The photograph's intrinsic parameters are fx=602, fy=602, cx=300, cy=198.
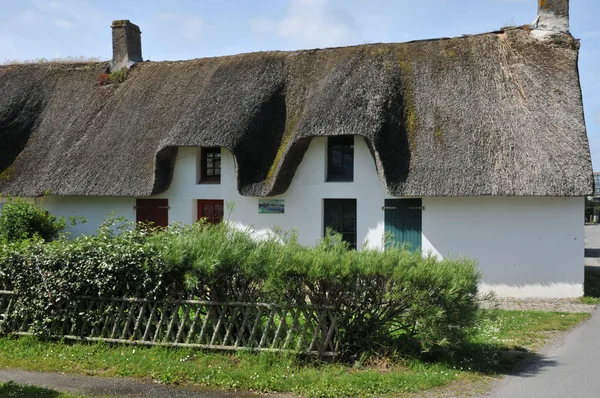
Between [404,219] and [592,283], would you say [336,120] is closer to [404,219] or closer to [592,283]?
[404,219]

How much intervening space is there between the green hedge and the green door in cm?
672

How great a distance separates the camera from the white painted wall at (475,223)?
13.8 m

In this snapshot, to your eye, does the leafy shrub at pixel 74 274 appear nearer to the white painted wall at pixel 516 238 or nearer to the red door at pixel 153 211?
the white painted wall at pixel 516 238

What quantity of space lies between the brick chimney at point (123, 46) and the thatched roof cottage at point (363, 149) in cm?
186

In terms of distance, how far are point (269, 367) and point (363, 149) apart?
895 centimetres

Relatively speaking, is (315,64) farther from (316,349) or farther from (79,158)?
(316,349)

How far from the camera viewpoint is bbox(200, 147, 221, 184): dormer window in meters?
17.1

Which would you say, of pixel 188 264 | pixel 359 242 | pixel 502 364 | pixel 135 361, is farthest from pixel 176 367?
pixel 359 242

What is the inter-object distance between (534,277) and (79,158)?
12922mm

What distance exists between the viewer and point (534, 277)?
13984 millimetres

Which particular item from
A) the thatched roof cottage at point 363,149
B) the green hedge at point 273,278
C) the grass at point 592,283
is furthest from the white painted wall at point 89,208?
the grass at point 592,283

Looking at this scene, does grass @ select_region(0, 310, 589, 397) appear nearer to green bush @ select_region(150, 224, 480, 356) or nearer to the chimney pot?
green bush @ select_region(150, 224, 480, 356)

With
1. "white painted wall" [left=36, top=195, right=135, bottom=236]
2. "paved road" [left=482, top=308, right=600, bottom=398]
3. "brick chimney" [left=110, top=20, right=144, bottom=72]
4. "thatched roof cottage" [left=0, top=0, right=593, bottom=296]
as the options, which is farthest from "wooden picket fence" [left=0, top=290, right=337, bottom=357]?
"brick chimney" [left=110, top=20, right=144, bottom=72]

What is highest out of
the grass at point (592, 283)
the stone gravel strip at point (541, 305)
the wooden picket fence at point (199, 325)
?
the wooden picket fence at point (199, 325)
